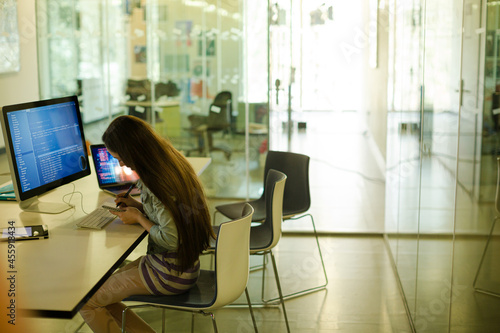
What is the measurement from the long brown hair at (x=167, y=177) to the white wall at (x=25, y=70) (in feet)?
11.7

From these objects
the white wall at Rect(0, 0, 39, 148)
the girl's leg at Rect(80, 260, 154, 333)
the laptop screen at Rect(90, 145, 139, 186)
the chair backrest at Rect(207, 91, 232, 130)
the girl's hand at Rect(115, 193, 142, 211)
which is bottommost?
the girl's leg at Rect(80, 260, 154, 333)

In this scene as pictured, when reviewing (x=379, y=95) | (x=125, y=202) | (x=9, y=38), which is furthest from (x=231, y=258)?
(x=379, y=95)

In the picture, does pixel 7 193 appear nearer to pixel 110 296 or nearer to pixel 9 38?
pixel 110 296

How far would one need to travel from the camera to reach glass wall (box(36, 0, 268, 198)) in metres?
5.17

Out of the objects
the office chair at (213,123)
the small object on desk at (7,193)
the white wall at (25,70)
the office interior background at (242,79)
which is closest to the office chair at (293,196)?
the office interior background at (242,79)

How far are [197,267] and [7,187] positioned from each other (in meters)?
1.30

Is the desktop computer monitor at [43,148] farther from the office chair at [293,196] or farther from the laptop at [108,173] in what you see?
the office chair at [293,196]

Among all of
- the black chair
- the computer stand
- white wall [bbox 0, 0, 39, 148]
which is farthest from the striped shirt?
white wall [bbox 0, 0, 39, 148]

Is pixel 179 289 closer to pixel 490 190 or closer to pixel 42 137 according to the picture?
pixel 42 137

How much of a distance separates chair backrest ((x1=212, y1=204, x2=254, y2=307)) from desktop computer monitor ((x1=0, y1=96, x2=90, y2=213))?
87 centimetres

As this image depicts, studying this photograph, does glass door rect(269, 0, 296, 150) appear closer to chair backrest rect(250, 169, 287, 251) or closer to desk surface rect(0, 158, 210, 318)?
chair backrest rect(250, 169, 287, 251)

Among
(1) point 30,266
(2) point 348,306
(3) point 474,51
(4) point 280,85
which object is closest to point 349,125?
(4) point 280,85

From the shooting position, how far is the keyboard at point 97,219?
2.43 m

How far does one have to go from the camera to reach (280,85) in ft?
16.6
